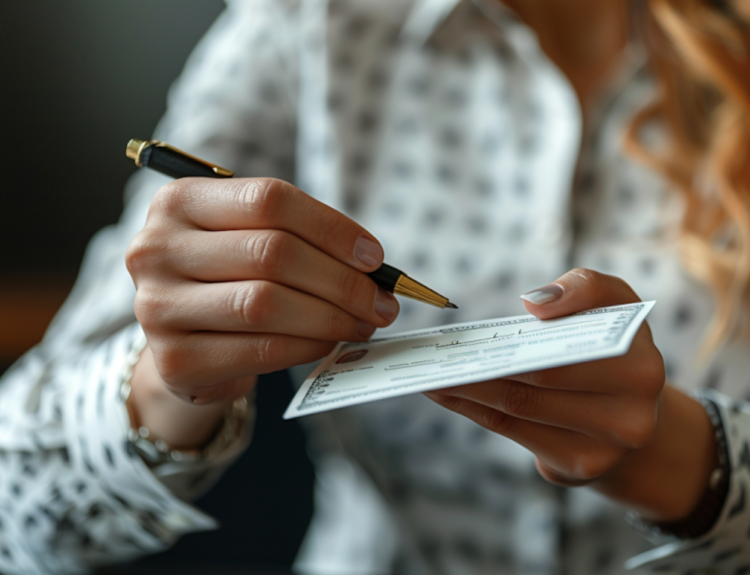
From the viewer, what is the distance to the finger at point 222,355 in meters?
0.35

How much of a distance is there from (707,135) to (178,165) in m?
0.73

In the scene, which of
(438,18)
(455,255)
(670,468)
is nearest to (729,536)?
(670,468)

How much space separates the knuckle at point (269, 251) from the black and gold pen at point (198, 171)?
6 centimetres

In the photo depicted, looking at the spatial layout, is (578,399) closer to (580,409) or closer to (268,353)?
(580,409)

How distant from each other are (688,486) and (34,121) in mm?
1207

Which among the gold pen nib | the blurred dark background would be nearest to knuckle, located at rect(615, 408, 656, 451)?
the gold pen nib

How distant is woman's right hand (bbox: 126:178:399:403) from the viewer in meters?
0.34

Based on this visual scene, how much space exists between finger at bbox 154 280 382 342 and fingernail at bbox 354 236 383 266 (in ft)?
0.12

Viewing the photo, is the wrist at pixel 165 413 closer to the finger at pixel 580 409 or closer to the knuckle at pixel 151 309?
the knuckle at pixel 151 309

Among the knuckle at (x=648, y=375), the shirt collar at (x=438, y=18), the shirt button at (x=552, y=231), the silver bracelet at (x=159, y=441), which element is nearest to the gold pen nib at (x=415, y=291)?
the knuckle at (x=648, y=375)

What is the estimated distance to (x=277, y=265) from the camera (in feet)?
1.10

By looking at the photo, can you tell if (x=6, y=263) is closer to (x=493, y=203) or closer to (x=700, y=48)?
(x=493, y=203)

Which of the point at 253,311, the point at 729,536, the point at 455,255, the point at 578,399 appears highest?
the point at 253,311

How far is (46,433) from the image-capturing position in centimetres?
58
